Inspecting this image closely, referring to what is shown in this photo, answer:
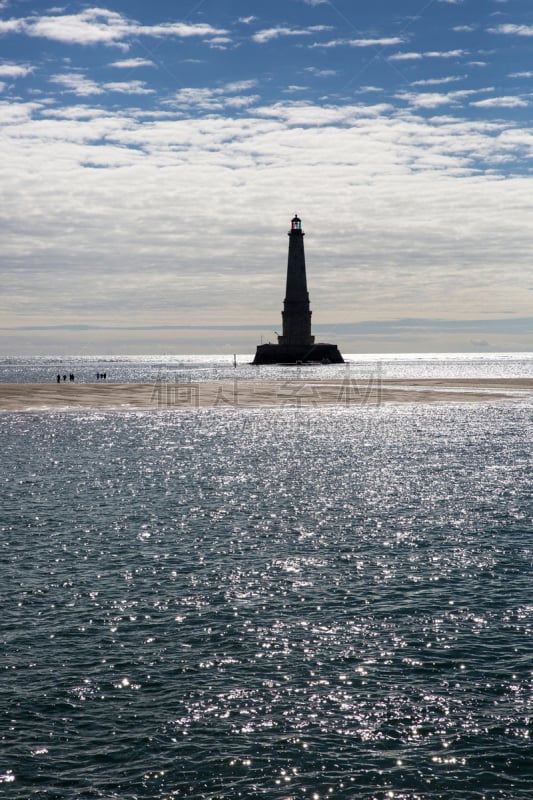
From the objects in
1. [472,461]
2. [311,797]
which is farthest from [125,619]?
[472,461]

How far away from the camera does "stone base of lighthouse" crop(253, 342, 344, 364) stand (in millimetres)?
178500

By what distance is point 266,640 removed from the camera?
16.2m

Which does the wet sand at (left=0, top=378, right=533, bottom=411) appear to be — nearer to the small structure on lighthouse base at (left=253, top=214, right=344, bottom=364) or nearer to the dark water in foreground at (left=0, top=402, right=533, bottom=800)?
the small structure on lighthouse base at (left=253, top=214, right=344, bottom=364)

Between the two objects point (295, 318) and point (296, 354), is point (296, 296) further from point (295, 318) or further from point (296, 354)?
point (296, 354)

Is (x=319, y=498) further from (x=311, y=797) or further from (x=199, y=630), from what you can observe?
(x=311, y=797)

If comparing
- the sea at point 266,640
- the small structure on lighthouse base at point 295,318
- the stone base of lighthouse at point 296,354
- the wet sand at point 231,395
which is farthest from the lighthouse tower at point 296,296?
the sea at point 266,640

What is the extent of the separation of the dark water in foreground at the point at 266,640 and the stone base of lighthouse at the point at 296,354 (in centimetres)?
14210

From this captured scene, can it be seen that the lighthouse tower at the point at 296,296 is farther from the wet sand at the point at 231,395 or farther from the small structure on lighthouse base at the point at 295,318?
the wet sand at the point at 231,395

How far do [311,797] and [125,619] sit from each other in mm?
8084

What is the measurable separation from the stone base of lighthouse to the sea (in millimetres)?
141804

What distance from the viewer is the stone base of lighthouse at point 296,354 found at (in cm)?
17850

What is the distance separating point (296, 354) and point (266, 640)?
535ft

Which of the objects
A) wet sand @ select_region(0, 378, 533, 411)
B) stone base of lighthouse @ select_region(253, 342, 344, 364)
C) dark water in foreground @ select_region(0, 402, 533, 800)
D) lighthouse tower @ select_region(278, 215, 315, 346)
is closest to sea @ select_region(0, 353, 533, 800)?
dark water in foreground @ select_region(0, 402, 533, 800)

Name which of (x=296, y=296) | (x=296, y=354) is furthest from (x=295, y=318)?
(x=296, y=354)
